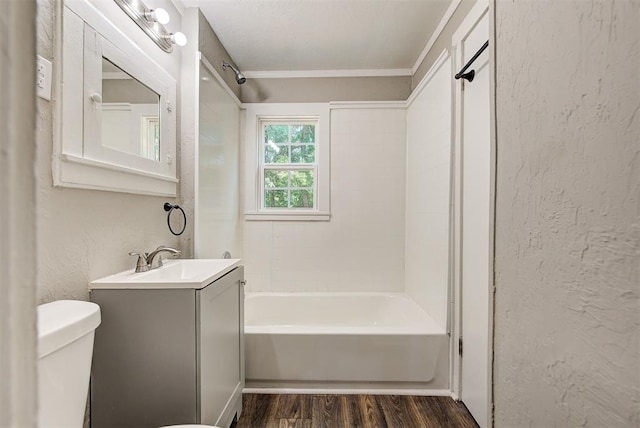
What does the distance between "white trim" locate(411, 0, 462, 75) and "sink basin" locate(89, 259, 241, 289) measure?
199 cm

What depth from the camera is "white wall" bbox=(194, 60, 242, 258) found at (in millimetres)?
2051

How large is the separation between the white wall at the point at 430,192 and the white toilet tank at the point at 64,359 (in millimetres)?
1835

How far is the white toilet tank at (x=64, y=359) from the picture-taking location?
2.50 ft

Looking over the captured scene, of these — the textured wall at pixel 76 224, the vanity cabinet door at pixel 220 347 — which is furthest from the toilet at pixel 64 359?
the vanity cabinet door at pixel 220 347

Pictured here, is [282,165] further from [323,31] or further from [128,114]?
[128,114]

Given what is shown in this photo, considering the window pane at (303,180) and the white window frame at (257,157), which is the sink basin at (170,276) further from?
the window pane at (303,180)

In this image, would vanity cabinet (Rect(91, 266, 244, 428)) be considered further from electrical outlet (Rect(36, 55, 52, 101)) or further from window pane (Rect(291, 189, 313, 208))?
window pane (Rect(291, 189, 313, 208))

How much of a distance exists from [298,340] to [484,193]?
139 centimetres

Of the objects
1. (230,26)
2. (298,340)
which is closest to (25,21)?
(298,340)

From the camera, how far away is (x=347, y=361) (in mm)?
1979

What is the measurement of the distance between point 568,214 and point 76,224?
1.42m

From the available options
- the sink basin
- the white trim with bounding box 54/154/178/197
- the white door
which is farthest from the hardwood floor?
the white trim with bounding box 54/154/178/197

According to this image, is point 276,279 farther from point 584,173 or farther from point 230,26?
point 584,173

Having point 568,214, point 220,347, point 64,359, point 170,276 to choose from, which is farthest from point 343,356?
point 568,214
